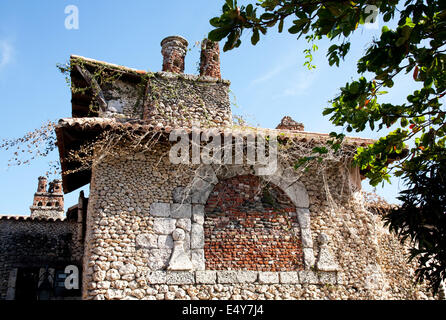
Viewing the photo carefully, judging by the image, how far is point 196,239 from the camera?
6.86 m

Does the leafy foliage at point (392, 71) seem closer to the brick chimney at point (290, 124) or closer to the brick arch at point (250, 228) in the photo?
the brick arch at point (250, 228)

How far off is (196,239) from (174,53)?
505 centimetres

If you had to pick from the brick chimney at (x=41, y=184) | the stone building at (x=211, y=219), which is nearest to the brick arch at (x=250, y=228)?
the stone building at (x=211, y=219)

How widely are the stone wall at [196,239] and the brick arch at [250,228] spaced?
4.9 inches

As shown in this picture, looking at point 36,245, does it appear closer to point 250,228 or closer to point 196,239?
point 196,239

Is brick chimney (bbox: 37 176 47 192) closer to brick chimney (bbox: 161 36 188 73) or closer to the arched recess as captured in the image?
brick chimney (bbox: 161 36 188 73)

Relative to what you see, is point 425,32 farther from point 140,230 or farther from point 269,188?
point 140,230

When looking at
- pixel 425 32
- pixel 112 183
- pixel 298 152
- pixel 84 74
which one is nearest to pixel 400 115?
pixel 425 32


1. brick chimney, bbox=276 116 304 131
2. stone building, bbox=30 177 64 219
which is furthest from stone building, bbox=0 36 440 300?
stone building, bbox=30 177 64 219

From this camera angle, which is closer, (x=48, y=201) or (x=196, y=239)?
(x=196, y=239)

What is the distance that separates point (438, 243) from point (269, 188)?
3950 millimetres

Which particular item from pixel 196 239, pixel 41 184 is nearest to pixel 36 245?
pixel 196 239

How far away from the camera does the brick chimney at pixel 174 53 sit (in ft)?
31.0

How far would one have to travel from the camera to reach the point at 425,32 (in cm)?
339
